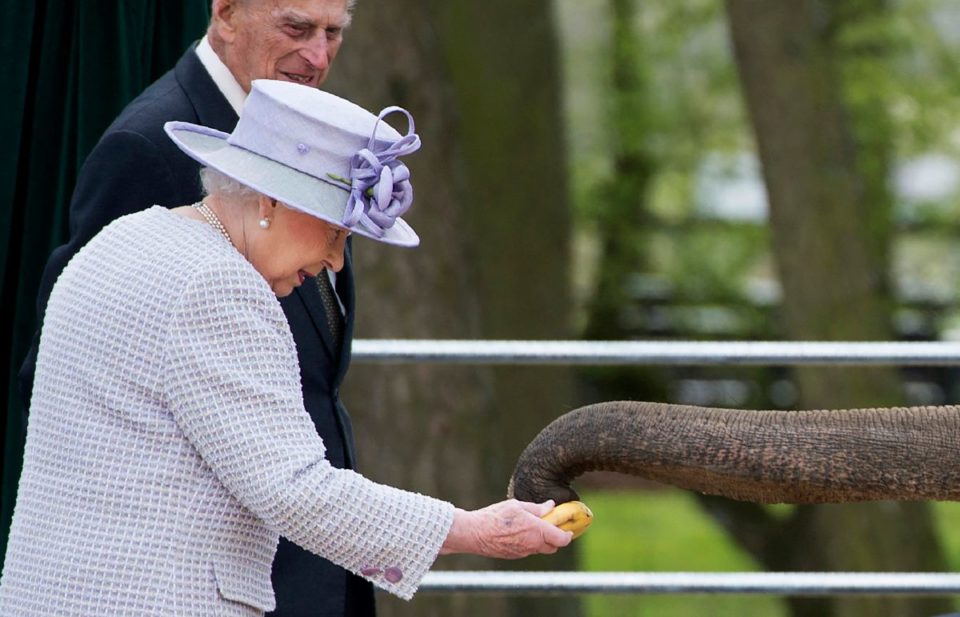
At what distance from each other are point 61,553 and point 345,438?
37.5 inches

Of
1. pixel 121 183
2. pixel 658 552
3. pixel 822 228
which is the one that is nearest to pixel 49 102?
pixel 121 183

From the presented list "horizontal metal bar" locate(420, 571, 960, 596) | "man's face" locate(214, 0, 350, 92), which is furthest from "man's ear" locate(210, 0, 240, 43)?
"horizontal metal bar" locate(420, 571, 960, 596)

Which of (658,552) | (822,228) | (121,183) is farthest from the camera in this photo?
(658,552)

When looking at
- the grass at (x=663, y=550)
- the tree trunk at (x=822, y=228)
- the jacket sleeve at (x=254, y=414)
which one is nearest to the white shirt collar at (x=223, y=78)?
the jacket sleeve at (x=254, y=414)

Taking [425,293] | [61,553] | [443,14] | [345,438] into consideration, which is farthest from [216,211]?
[443,14]

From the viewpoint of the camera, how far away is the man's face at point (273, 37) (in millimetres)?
3359

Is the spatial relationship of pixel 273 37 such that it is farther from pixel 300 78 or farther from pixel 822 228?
pixel 822 228

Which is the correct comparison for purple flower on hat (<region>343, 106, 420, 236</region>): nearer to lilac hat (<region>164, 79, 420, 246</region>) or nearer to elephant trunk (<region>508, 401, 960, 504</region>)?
lilac hat (<region>164, 79, 420, 246</region>)

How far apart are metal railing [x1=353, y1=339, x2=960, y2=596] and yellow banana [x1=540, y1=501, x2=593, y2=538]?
115 centimetres

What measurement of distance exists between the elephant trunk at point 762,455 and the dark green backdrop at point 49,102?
1.65 meters

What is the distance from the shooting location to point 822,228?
8281mm

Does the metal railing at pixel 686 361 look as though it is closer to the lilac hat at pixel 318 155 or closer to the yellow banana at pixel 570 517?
the yellow banana at pixel 570 517

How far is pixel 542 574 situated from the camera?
4.02m

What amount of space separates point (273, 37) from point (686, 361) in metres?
1.22
